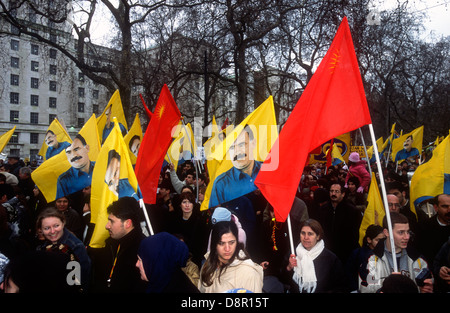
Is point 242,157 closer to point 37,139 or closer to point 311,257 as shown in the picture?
point 311,257

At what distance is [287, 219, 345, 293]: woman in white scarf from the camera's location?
3.15 meters

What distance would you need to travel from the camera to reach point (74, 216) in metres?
4.80

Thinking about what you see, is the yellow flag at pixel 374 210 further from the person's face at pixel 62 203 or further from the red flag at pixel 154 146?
the person's face at pixel 62 203

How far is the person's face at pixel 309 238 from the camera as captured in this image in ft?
10.9

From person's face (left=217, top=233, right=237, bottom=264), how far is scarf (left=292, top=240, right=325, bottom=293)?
721 mm

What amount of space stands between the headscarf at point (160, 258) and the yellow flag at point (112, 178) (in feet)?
3.99

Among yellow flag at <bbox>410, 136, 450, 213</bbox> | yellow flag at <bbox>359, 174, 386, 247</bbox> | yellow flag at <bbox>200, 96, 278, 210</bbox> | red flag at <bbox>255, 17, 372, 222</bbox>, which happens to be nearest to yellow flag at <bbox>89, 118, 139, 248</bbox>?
yellow flag at <bbox>200, 96, 278, 210</bbox>

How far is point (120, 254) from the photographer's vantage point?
3.04 metres

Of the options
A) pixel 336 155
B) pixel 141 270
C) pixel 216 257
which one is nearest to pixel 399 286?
pixel 216 257

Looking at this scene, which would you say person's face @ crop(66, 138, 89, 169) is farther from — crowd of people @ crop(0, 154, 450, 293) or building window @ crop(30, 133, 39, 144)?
building window @ crop(30, 133, 39, 144)

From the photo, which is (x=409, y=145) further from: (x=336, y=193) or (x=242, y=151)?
(x=242, y=151)

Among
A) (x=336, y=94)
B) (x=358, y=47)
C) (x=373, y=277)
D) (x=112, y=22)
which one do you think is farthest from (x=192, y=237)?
(x=112, y=22)

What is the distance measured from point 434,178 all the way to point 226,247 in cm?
340
